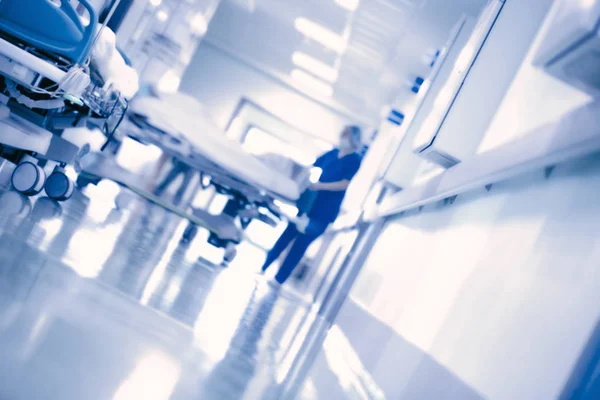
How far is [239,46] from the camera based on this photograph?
11.4 meters

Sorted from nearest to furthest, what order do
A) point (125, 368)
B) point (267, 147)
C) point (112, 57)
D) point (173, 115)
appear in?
point (125, 368) < point (112, 57) < point (173, 115) < point (267, 147)

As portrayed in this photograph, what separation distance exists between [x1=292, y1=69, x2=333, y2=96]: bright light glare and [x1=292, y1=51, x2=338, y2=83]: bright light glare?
1.41 feet

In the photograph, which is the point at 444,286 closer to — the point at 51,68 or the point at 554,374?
the point at 554,374

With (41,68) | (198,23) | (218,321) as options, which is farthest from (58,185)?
(198,23)

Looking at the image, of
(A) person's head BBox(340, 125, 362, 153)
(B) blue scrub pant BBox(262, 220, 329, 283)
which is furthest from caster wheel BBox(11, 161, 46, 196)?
(A) person's head BBox(340, 125, 362, 153)

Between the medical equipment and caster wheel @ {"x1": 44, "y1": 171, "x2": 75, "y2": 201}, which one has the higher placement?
the medical equipment

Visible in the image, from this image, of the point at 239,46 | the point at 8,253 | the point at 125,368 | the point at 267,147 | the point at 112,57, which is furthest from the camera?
the point at 267,147

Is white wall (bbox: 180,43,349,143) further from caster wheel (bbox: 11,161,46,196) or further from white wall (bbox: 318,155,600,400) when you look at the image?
white wall (bbox: 318,155,600,400)

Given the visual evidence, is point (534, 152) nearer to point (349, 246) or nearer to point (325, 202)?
point (349, 246)

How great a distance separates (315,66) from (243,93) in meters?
2.45

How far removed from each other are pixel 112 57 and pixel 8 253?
1800mm

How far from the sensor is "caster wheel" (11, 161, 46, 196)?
2655mm

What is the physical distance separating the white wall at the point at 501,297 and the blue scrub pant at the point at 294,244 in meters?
2.63

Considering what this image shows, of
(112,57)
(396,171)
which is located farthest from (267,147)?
(112,57)
